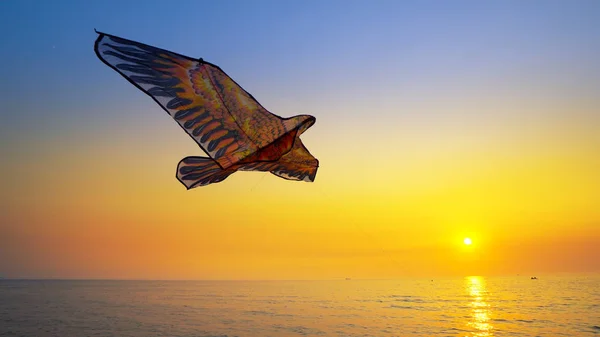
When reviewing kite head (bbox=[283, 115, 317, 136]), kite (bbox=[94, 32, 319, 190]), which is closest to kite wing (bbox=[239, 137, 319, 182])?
kite (bbox=[94, 32, 319, 190])

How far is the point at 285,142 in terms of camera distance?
11.8 m

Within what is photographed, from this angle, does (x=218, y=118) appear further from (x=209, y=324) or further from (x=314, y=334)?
(x=209, y=324)

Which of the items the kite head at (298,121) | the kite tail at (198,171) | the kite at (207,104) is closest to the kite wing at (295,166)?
the kite tail at (198,171)

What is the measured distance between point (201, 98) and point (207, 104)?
0.71 feet

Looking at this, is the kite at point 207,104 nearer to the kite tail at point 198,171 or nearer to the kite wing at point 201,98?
the kite wing at point 201,98

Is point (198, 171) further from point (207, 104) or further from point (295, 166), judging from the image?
point (295, 166)

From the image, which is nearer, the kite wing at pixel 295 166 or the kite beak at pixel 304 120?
the kite beak at pixel 304 120

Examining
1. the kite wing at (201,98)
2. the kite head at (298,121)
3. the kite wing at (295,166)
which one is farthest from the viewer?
the kite wing at (295,166)

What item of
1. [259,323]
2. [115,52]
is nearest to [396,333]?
[259,323]

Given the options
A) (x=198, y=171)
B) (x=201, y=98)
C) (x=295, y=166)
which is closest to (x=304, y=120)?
(x=201, y=98)

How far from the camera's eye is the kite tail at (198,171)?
42.7 ft

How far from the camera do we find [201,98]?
10.8 m

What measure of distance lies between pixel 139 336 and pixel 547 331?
88.0 ft

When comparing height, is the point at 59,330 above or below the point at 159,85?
below
